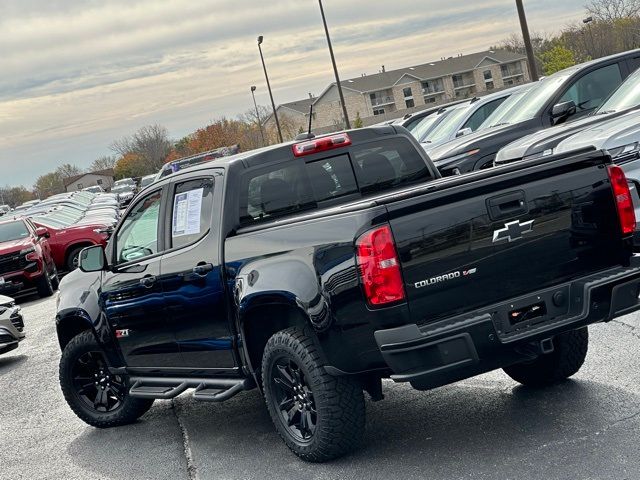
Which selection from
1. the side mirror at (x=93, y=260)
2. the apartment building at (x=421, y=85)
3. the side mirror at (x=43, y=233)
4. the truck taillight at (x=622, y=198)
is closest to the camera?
the truck taillight at (x=622, y=198)

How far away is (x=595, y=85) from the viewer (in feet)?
47.1

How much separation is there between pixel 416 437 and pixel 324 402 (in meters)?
0.85

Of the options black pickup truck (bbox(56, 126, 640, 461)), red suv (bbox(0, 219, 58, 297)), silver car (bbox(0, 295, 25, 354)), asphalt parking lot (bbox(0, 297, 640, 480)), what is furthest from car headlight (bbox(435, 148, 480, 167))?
red suv (bbox(0, 219, 58, 297))

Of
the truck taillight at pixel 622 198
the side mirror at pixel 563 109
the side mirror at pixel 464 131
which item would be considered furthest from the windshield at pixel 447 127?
the truck taillight at pixel 622 198

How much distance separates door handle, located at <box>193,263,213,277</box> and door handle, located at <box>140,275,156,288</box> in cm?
57

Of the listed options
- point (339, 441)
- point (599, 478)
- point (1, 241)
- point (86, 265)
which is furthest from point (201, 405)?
point (1, 241)

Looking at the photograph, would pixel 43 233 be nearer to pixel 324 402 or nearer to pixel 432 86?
pixel 324 402

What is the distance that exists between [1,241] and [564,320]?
1755cm

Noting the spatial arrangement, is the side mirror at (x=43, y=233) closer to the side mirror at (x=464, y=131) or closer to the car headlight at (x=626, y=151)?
the side mirror at (x=464, y=131)

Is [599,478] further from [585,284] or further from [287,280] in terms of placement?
[287,280]

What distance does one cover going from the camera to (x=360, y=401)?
566 cm

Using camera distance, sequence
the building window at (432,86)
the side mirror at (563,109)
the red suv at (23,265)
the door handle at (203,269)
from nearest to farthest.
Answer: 1. the door handle at (203,269)
2. the side mirror at (563,109)
3. the red suv at (23,265)
4. the building window at (432,86)

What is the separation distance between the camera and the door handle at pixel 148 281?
7.04 m

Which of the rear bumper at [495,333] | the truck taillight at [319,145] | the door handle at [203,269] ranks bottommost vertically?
the rear bumper at [495,333]
